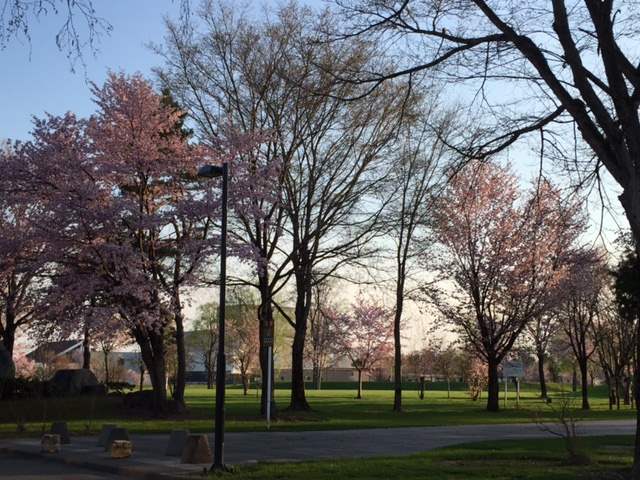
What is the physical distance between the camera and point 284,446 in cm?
2019

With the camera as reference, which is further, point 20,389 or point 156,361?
point 20,389

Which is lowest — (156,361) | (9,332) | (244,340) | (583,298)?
(156,361)

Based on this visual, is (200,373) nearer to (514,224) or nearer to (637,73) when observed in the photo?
(514,224)

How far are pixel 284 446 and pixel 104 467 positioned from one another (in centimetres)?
556

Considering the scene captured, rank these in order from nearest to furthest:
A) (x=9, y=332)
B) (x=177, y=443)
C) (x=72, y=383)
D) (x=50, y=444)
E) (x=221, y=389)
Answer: (x=221, y=389)
(x=177, y=443)
(x=50, y=444)
(x=72, y=383)
(x=9, y=332)

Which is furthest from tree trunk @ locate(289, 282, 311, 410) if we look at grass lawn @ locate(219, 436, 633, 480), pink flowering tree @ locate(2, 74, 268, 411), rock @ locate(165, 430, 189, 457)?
rock @ locate(165, 430, 189, 457)

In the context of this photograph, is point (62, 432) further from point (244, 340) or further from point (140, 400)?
point (244, 340)

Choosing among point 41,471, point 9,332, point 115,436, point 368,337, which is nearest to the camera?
point 41,471

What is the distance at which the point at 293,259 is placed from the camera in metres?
33.7

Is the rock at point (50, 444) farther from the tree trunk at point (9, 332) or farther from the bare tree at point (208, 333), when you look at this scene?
the bare tree at point (208, 333)

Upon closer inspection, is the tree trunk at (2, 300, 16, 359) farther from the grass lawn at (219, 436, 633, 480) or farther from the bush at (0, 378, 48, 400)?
the grass lawn at (219, 436, 633, 480)

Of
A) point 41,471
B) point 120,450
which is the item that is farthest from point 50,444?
point 41,471

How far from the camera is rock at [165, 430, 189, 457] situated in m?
17.6

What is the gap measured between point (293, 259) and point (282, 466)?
18.9m
